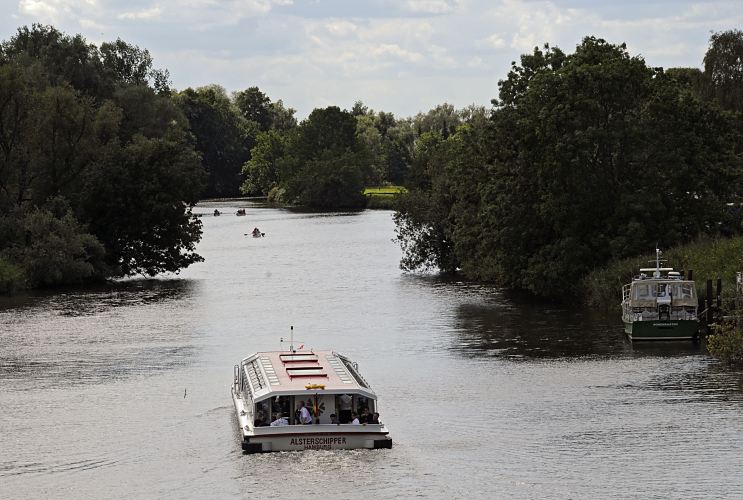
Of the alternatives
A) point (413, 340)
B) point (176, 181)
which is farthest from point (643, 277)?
point (176, 181)

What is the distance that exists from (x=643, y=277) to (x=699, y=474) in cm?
2716

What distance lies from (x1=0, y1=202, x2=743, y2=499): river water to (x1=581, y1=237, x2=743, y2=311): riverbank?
2.39 metres

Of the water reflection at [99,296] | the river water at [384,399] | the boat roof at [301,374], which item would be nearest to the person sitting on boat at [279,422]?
the boat roof at [301,374]

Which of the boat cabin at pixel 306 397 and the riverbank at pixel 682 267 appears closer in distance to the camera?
the boat cabin at pixel 306 397

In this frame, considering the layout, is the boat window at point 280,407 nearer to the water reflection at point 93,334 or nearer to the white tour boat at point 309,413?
the white tour boat at point 309,413

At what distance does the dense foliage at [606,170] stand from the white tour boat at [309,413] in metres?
36.2

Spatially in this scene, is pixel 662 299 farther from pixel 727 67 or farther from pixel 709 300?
pixel 727 67

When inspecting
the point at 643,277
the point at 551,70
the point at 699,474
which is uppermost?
the point at 551,70

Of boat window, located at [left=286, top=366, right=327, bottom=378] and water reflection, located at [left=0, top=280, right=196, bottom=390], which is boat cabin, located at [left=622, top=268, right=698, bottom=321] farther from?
boat window, located at [left=286, top=366, right=327, bottom=378]

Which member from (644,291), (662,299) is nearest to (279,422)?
(662,299)

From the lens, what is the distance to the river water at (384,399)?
3872 centimetres

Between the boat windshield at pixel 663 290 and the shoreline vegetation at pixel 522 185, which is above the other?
the shoreline vegetation at pixel 522 185

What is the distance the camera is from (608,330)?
225 ft

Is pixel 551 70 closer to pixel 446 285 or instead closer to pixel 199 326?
pixel 446 285
